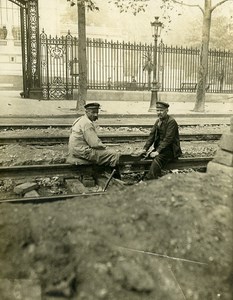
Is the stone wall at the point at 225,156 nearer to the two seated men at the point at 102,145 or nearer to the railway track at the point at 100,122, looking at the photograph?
the two seated men at the point at 102,145

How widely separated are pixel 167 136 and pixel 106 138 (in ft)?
10.9

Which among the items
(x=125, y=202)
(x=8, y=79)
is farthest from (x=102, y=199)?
(x=8, y=79)

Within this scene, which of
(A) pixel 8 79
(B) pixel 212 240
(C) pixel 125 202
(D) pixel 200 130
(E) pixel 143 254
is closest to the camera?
(E) pixel 143 254

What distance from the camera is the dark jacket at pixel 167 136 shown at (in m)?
6.84

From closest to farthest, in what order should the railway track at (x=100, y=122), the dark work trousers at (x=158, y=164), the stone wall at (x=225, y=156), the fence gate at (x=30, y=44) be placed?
the stone wall at (x=225, y=156), the dark work trousers at (x=158, y=164), the railway track at (x=100, y=122), the fence gate at (x=30, y=44)

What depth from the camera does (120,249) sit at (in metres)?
3.13

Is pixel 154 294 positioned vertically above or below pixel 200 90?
below

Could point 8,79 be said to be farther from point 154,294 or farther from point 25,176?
point 154,294

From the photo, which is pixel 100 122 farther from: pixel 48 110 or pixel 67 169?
pixel 67 169

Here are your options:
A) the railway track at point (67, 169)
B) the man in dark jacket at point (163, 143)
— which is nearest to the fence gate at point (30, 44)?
the railway track at point (67, 169)

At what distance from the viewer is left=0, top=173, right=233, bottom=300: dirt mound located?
285cm

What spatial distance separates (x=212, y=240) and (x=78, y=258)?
111 cm

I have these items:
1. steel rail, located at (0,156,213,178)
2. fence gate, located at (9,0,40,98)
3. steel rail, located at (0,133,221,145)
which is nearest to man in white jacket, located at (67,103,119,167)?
steel rail, located at (0,156,213,178)

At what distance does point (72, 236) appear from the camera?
10.5 ft
